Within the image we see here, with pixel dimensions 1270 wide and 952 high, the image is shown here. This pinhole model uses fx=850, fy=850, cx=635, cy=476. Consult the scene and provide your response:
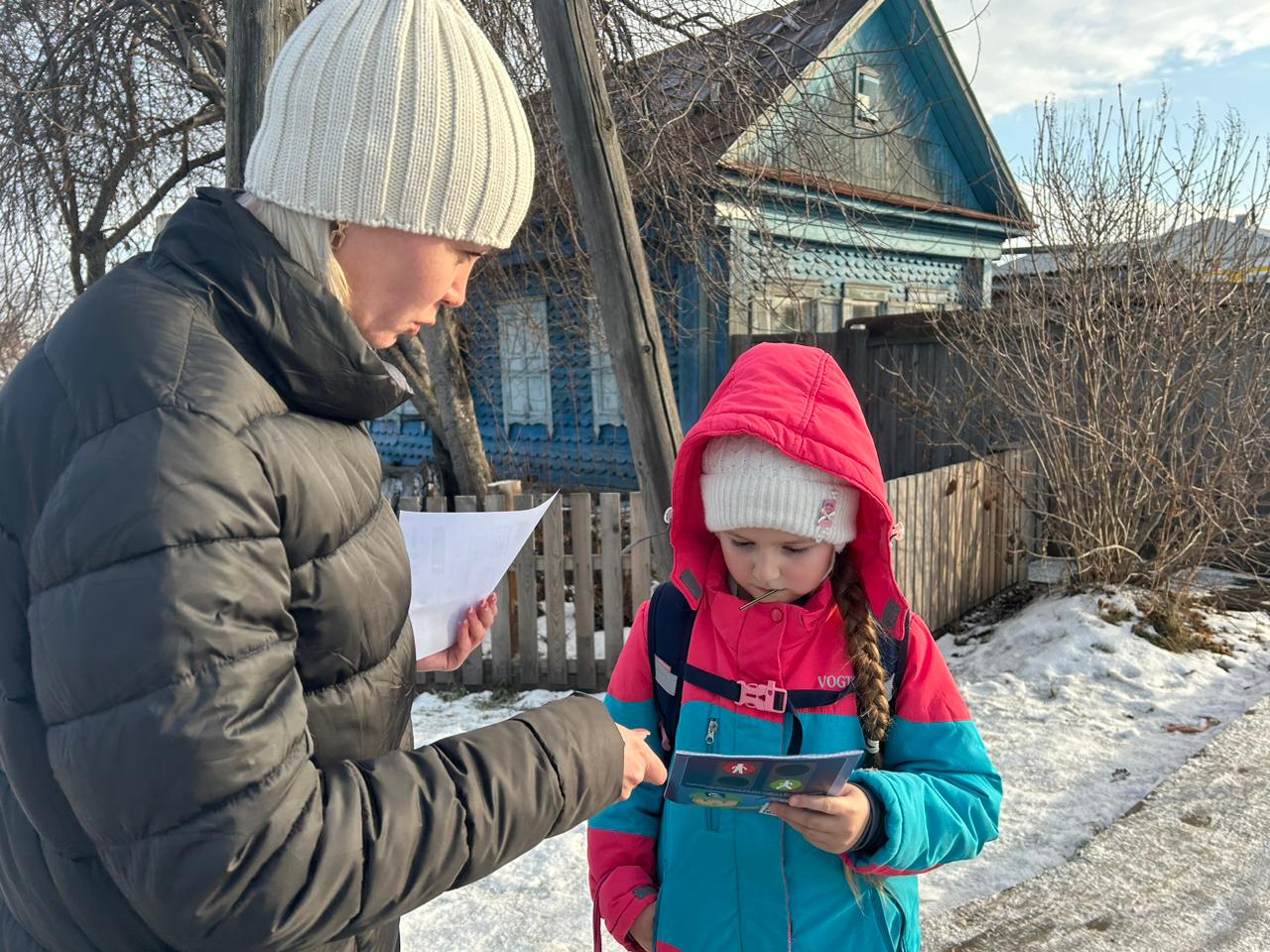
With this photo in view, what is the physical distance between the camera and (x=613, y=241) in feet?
10.3

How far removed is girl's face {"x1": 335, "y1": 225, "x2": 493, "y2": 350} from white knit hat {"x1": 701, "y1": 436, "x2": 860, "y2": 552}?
0.66m

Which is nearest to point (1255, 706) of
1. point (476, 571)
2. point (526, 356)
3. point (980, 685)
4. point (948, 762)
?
point (980, 685)

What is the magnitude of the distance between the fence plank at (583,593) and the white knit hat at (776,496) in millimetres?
3728

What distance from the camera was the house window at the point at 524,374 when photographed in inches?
463

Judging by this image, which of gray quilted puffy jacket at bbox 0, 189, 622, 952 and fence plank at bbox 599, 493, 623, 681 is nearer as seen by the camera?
gray quilted puffy jacket at bbox 0, 189, 622, 952

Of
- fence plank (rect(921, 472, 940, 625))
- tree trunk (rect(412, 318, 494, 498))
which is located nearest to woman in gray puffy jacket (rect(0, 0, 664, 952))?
fence plank (rect(921, 472, 940, 625))

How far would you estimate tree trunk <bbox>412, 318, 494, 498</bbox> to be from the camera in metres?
7.71

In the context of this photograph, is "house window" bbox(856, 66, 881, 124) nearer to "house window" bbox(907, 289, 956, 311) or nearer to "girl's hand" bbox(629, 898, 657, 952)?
"house window" bbox(907, 289, 956, 311)

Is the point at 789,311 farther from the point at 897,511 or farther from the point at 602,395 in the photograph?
the point at 897,511

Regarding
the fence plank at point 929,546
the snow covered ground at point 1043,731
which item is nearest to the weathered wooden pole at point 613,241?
the snow covered ground at point 1043,731

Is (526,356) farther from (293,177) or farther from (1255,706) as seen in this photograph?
(293,177)

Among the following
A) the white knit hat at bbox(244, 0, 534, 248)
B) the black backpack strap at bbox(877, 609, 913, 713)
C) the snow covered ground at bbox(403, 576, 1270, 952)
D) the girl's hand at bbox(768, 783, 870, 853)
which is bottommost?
the snow covered ground at bbox(403, 576, 1270, 952)

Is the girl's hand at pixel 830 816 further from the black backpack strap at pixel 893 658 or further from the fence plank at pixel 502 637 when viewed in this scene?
the fence plank at pixel 502 637

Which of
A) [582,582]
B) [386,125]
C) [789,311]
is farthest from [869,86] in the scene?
[386,125]
